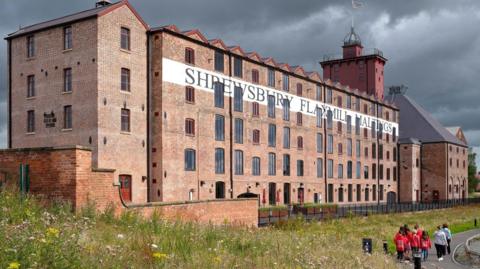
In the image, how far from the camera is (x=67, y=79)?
3209 centimetres

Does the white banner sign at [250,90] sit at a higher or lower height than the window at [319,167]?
higher

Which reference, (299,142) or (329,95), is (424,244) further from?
(329,95)

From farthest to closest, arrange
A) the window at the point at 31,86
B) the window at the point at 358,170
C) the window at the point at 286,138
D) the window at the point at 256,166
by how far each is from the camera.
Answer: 1. the window at the point at 358,170
2. the window at the point at 286,138
3. the window at the point at 256,166
4. the window at the point at 31,86

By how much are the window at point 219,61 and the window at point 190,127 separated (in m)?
4.72

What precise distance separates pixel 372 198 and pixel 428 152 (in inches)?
648

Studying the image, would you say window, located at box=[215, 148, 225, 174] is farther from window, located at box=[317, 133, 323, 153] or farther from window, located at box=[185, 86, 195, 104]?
window, located at box=[317, 133, 323, 153]

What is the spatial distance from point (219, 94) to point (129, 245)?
29.6 meters

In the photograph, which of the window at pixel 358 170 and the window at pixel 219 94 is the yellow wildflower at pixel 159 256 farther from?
the window at pixel 358 170

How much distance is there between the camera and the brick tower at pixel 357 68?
226 feet

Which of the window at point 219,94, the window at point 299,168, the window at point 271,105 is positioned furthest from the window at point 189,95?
the window at point 299,168

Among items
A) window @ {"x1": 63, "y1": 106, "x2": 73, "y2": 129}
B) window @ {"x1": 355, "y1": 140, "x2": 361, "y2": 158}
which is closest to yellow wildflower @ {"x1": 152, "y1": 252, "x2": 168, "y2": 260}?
window @ {"x1": 63, "y1": 106, "x2": 73, "y2": 129}

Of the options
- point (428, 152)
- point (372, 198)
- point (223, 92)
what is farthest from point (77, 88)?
point (428, 152)

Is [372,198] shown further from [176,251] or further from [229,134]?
[176,251]

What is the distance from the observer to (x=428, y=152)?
7412 centimetres
